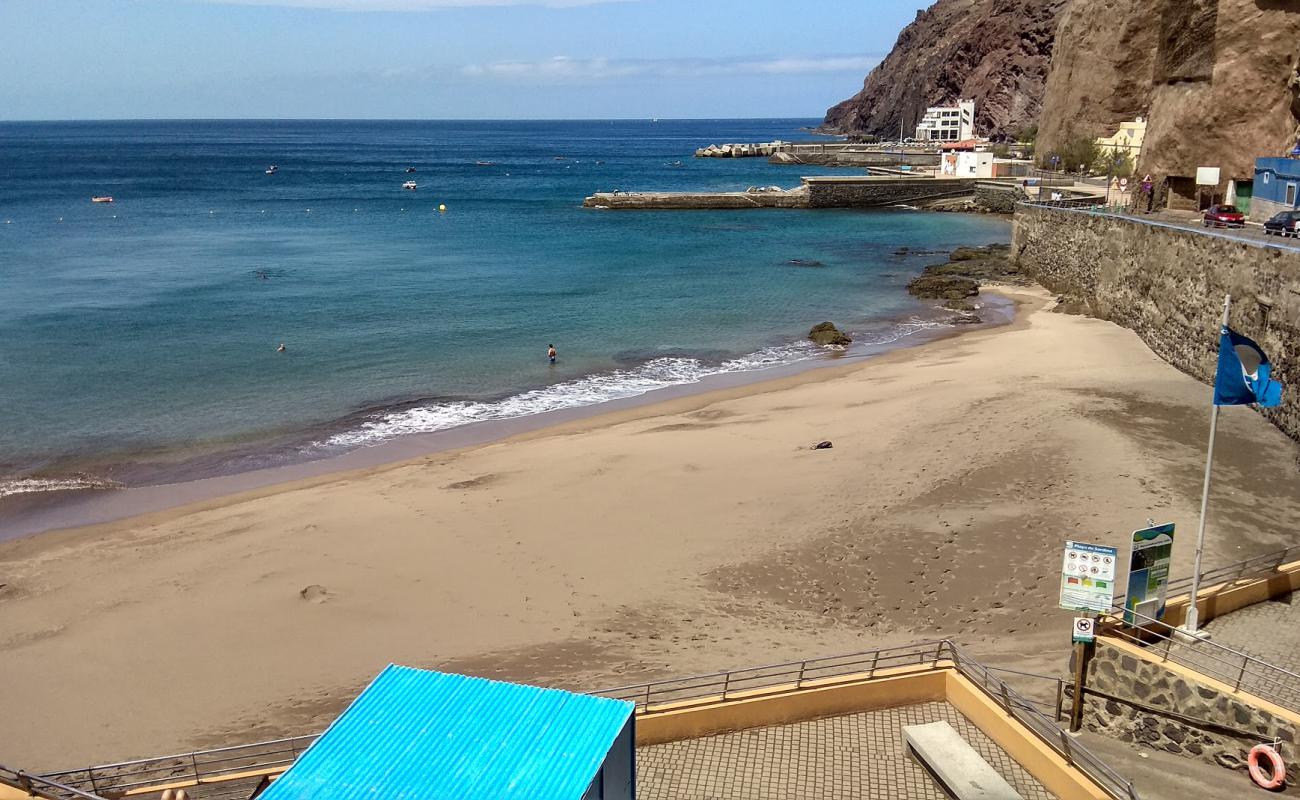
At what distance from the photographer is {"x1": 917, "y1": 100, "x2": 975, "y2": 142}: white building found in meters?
125

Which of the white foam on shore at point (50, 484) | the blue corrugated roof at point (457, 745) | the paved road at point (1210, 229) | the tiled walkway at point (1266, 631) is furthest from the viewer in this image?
the paved road at point (1210, 229)

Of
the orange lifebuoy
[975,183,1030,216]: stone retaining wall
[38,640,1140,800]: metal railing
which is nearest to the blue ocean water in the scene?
[975,183,1030,216]: stone retaining wall

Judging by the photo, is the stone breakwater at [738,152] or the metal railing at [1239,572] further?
the stone breakwater at [738,152]

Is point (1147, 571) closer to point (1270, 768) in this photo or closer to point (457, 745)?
point (1270, 768)

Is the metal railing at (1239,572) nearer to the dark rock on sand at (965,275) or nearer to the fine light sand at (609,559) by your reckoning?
the fine light sand at (609,559)

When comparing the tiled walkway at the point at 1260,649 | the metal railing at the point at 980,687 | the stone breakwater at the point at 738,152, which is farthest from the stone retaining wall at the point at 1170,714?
the stone breakwater at the point at 738,152

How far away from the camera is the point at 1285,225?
81.0 ft

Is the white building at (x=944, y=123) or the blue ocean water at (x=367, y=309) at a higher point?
the white building at (x=944, y=123)

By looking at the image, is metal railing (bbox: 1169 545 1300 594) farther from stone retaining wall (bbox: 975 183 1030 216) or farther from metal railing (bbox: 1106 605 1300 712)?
stone retaining wall (bbox: 975 183 1030 216)

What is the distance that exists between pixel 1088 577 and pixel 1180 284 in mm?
20303

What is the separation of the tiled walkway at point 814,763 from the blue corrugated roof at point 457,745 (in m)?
2.22

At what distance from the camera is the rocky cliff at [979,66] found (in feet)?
389

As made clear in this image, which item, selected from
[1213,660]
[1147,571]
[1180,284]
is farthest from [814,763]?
[1180,284]

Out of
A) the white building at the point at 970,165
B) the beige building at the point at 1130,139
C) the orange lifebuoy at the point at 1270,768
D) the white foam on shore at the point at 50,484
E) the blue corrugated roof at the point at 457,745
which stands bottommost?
the white foam on shore at the point at 50,484
